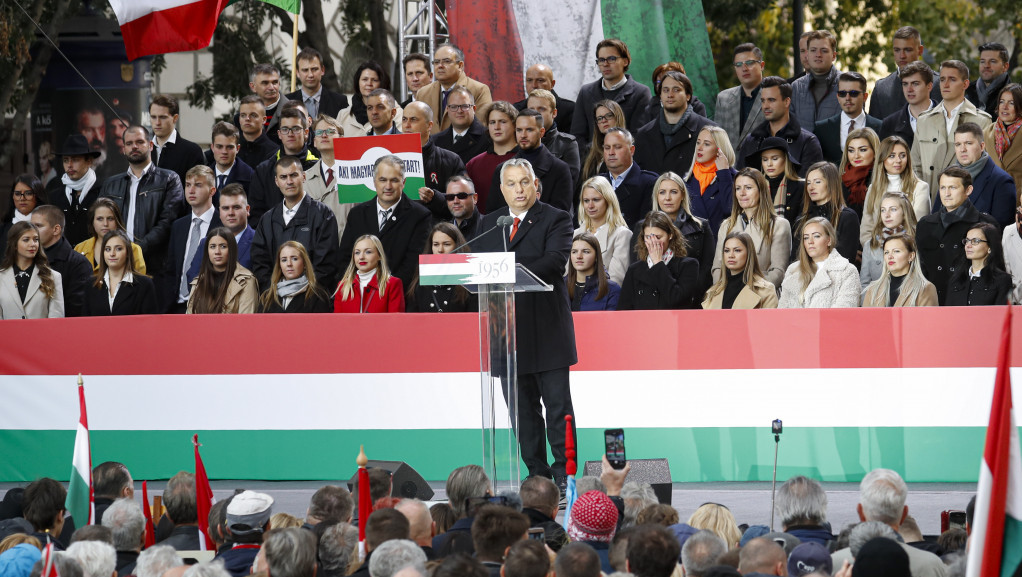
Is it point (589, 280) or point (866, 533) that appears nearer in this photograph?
point (866, 533)

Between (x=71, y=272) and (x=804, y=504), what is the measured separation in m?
6.86

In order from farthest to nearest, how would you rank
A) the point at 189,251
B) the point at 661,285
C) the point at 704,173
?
the point at 704,173 → the point at 189,251 → the point at 661,285

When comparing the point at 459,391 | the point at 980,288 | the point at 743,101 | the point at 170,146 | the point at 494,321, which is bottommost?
the point at 459,391

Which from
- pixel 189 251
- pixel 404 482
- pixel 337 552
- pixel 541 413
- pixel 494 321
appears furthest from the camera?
pixel 189 251

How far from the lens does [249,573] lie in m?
6.01

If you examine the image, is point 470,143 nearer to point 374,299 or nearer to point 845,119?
point 374,299

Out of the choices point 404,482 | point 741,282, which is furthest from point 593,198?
point 404,482

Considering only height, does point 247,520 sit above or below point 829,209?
below

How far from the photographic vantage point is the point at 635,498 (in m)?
7.25

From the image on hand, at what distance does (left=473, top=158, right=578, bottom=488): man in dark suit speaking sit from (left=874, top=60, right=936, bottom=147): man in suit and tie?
14.2 feet

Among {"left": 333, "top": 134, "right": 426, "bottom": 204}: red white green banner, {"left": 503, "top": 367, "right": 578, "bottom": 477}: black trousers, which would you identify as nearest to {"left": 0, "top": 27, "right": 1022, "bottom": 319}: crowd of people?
{"left": 333, "top": 134, "right": 426, "bottom": 204}: red white green banner

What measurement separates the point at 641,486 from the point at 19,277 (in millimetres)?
5808

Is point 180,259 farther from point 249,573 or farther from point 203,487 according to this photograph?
point 249,573

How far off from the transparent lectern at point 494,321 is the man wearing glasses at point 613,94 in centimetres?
518
